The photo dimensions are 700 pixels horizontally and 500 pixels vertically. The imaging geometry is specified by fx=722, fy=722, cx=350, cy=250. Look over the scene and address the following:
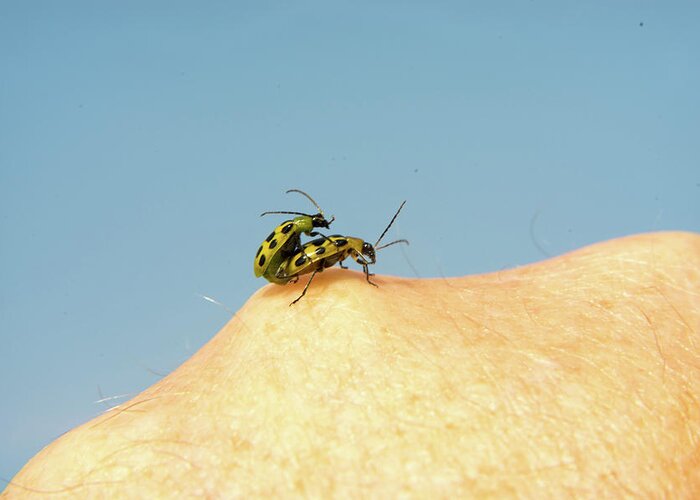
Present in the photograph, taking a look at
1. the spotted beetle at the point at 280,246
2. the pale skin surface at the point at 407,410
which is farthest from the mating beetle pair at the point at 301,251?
the pale skin surface at the point at 407,410

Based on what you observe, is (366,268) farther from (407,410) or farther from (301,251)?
(407,410)

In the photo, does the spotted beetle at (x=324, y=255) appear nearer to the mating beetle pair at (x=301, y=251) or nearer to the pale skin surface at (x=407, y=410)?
the mating beetle pair at (x=301, y=251)

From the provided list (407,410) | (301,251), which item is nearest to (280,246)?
(301,251)

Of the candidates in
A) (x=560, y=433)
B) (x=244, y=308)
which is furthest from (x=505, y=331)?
(x=244, y=308)

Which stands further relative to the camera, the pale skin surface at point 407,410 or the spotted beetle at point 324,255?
the spotted beetle at point 324,255

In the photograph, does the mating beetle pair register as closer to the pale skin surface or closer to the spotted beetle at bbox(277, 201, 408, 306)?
the spotted beetle at bbox(277, 201, 408, 306)

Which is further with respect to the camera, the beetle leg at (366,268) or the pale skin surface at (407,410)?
the beetle leg at (366,268)
